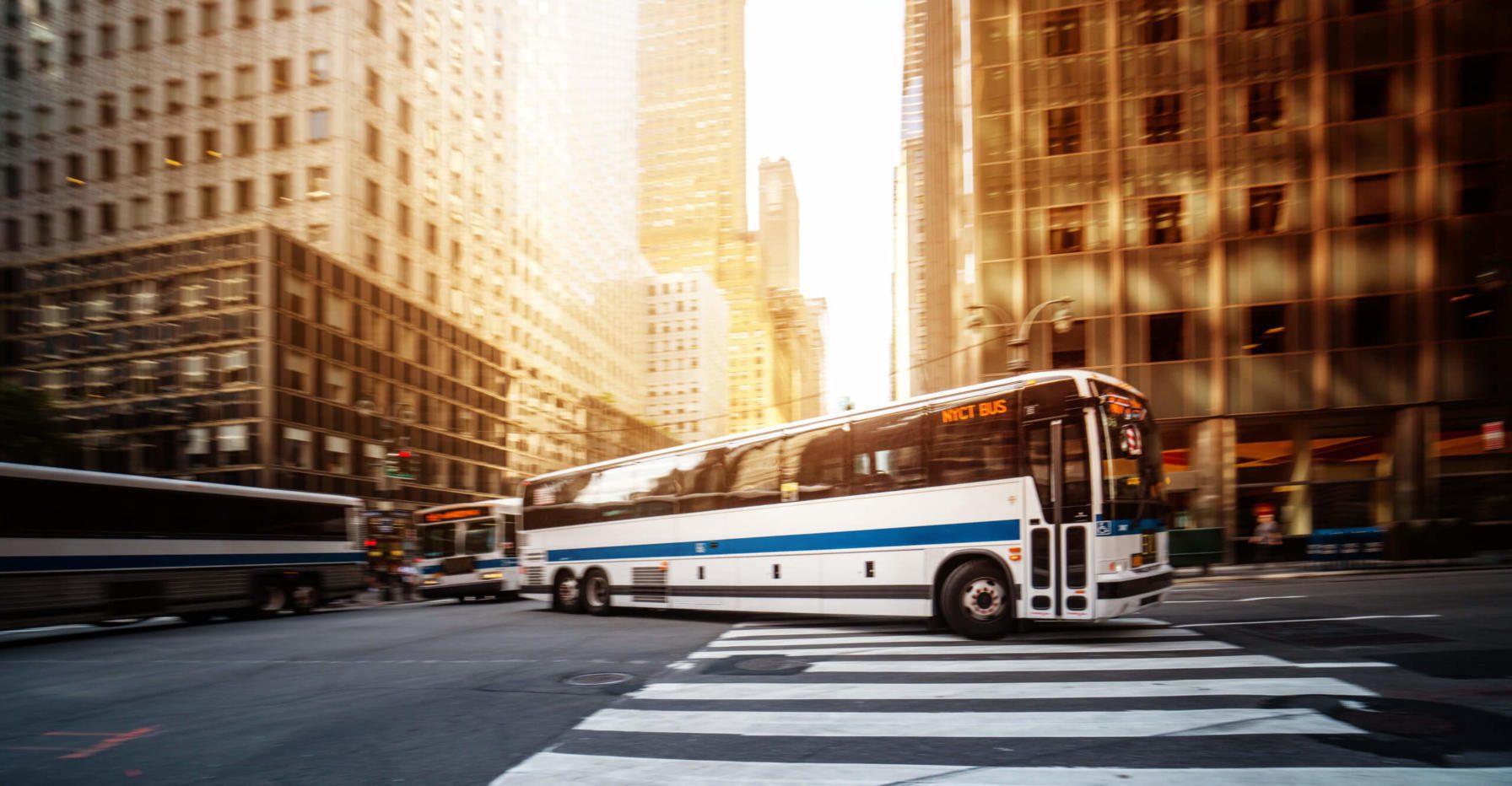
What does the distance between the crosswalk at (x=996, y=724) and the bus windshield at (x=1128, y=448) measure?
173 centimetres

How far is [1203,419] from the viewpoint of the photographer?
30.6 meters

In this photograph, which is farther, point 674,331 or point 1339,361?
point 674,331

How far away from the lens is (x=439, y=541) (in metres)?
26.8

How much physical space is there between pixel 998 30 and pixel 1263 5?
8887 millimetres

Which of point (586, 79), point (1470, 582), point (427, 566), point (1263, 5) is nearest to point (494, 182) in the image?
point (586, 79)

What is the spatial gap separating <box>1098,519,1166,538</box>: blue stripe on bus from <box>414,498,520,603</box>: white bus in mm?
19455

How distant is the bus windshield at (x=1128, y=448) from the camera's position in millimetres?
10008

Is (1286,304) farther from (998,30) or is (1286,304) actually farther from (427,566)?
(427,566)

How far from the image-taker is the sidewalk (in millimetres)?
21688

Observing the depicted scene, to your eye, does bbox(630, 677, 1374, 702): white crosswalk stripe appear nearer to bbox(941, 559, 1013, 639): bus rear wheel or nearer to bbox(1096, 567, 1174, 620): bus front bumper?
bbox(1096, 567, 1174, 620): bus front bumper

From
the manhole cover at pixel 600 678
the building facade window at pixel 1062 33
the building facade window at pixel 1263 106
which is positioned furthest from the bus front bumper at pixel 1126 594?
the building facade window at pixel 1062 33

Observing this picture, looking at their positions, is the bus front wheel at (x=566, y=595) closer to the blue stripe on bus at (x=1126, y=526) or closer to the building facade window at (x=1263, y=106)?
the blue stripe on bus at (x=1126, y=526)

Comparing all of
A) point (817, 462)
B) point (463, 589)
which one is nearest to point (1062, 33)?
point (817, 462)

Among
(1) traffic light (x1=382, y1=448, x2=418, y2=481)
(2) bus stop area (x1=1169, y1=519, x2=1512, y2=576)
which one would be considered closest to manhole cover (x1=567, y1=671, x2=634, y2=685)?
(2) bus stop area (x1=1169, y1=519, x2=1512, y2=576)
